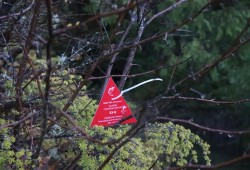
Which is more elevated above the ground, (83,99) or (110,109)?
(83,99)

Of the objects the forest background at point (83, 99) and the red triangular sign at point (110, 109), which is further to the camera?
the red triangular sign at point (110, 109)

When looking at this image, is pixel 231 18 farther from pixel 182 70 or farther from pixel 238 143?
pixel 238 143

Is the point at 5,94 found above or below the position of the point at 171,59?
below

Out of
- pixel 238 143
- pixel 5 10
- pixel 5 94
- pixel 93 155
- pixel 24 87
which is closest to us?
pixel 93 155

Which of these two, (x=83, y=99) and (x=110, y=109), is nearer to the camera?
(x=110, y=109)

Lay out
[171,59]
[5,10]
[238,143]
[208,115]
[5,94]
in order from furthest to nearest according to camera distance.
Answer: [208,115] → [238,143] → [171,59] → [5,10] → [5,94]

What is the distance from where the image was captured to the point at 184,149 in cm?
396

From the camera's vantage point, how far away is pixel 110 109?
147 inches

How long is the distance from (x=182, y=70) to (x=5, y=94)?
703cm

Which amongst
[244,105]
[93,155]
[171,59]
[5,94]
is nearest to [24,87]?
[5,94]

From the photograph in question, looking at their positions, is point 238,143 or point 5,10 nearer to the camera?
point 5,10

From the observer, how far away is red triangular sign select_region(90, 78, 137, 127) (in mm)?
3678

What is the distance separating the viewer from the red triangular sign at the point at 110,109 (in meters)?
3.68

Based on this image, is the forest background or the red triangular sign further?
the red triangular sign
